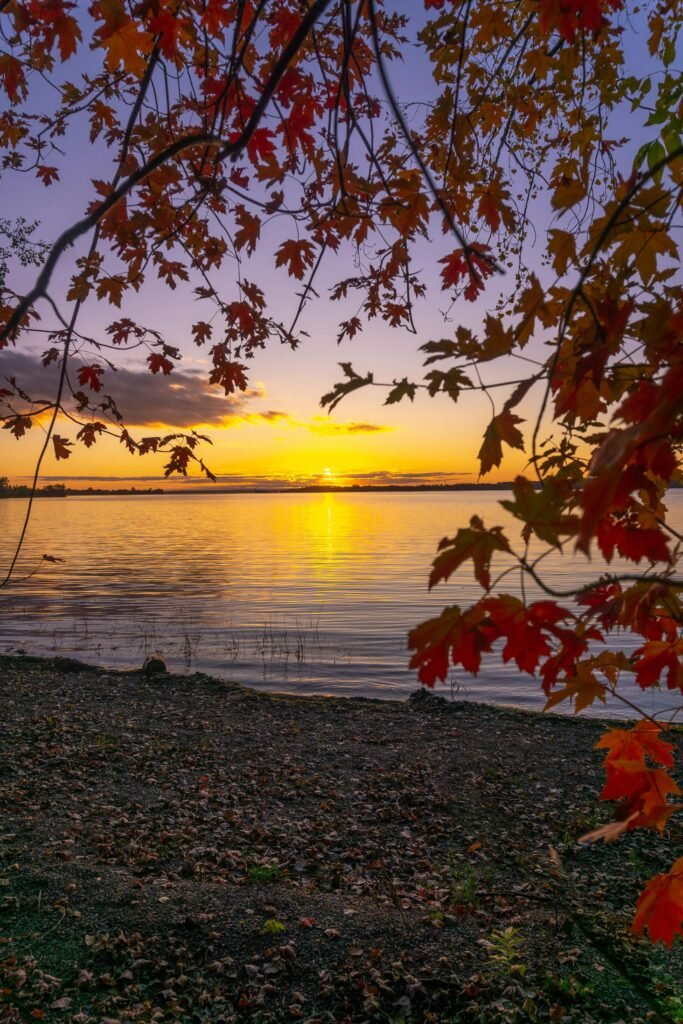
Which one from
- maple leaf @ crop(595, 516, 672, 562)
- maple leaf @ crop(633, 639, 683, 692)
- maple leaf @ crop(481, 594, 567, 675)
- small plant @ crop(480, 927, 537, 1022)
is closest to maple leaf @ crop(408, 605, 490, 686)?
maple leaf @ crop(481, 594, 567, 675)

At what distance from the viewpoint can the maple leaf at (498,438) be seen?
6.92ft

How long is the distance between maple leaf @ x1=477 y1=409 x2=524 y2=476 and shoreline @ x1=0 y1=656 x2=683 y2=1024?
3110 millimetres

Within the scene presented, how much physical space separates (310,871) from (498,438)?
15.4 ft

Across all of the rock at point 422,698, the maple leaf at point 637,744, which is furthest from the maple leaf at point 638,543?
the rock at point 422,698

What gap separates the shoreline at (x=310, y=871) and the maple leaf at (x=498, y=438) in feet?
10.2

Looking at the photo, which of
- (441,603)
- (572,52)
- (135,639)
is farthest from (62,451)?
(441,603)

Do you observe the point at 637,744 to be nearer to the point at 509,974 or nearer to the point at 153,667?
the point at 509,974

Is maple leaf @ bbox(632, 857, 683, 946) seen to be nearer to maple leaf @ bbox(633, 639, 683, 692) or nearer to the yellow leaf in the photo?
maple leaf @ bbox(633, 639, 683, 692)

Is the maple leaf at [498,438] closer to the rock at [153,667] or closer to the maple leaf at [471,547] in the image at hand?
the maple leaf at [471,547]

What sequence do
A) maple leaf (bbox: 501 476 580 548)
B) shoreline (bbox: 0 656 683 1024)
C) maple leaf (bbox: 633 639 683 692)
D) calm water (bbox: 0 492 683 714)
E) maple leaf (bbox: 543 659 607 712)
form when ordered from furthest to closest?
calm water (bbox: 0 492 683 714), shoreline (bbox: 0 656 683 1024), maple leaf (bbox: 633 639 683 692), maple leaf (bbox: 543 659 607 712), maple leaf (bbox: 501 476 580 548)

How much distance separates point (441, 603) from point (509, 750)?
47.0 feet

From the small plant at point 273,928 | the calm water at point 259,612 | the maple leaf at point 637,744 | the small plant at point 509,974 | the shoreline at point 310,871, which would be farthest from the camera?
the calm water at point 259,612

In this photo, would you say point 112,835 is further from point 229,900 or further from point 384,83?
Result: point 384,83

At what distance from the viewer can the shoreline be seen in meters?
3.80
